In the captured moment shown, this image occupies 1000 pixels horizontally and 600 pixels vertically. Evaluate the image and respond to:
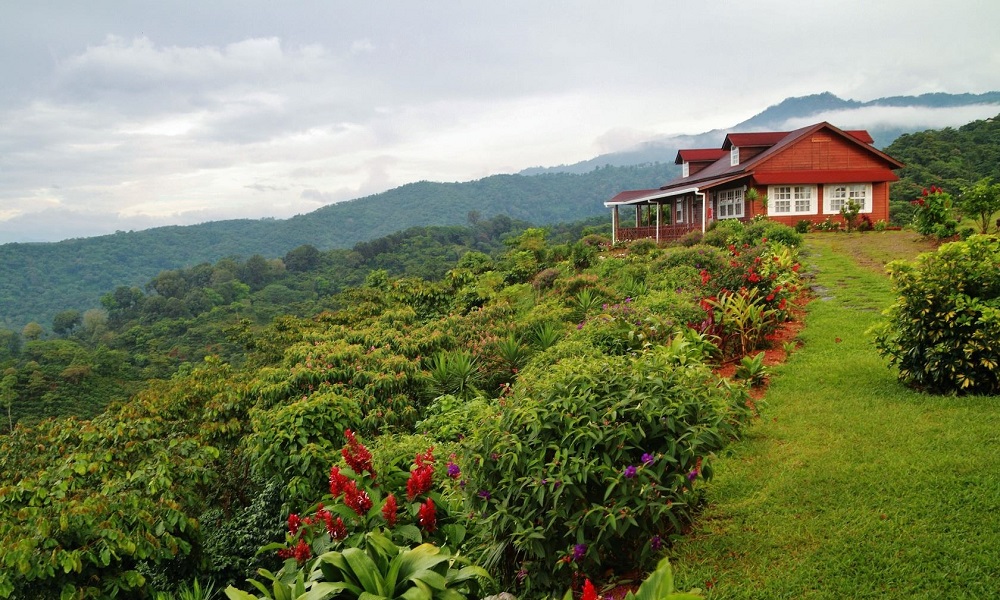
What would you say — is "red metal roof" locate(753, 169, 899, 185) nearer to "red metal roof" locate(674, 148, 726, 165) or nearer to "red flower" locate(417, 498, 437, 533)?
"red metal roof" locate(674, 148, 726, 165)

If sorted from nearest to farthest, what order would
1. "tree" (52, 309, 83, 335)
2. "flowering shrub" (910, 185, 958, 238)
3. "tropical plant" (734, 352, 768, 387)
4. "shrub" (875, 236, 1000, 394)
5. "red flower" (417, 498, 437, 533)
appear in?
"red flower" (417, 498, 437, 533)
"shrub" (875, 236, 1000, 394)
"tropical plant" (734, 352, 768, 387)
"flowering shrub" (910, 185, 958, 238)
"tree" (52, 309, 83, 335)

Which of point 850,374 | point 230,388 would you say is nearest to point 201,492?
point 230,388

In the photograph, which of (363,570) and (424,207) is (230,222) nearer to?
(424,207)

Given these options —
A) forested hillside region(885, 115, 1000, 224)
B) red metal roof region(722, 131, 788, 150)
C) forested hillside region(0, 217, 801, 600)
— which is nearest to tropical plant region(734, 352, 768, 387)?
forested hillside region(0, 217, 801, 600)

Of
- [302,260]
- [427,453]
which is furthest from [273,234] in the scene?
[427,453]

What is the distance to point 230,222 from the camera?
4222 inches

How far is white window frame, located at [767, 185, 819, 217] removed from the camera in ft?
75.5

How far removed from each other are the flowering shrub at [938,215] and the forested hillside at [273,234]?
74.4 meters

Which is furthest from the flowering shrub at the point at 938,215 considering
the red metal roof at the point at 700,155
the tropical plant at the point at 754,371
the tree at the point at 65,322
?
the tree at the point at 65,322

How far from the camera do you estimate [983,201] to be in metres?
13.8

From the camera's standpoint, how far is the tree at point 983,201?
44.9 feet

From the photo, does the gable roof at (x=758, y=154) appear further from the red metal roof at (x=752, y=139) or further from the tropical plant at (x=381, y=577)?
the tropical plant at (x=381, y=577)

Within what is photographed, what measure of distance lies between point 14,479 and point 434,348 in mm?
5103

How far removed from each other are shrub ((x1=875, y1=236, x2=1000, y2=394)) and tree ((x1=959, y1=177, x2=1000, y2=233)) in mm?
10198
